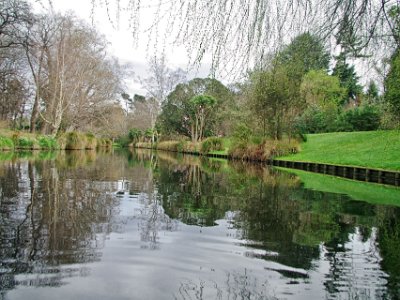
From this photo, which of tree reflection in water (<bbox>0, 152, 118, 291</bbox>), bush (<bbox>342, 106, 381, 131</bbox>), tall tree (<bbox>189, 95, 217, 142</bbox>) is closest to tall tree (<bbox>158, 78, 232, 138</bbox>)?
tall tree (<bbox>189, 95, 217, 142</bbox>)

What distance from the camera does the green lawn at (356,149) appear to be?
15492 mm

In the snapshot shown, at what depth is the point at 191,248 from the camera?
13.7ft

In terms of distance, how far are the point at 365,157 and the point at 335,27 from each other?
1589 centimetres

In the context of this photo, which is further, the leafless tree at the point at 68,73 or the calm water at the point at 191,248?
the leafless tree at the point at 68,73

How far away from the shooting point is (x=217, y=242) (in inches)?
176

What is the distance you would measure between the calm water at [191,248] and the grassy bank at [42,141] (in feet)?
66.5

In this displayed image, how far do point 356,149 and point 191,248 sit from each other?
18004 millimetres

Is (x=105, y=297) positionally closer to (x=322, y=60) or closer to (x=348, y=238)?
(x=322, y=60)

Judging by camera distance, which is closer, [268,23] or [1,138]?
[268,23]

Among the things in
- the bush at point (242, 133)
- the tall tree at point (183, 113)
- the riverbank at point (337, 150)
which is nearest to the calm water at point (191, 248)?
the riverbank at point (337, 150)

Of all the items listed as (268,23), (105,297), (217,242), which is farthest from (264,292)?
(268,23)

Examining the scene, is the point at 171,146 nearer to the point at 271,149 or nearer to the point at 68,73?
→ the point at 68,73

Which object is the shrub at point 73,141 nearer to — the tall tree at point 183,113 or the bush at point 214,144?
the bush at point 214,144

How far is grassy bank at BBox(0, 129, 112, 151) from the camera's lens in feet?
85.4
